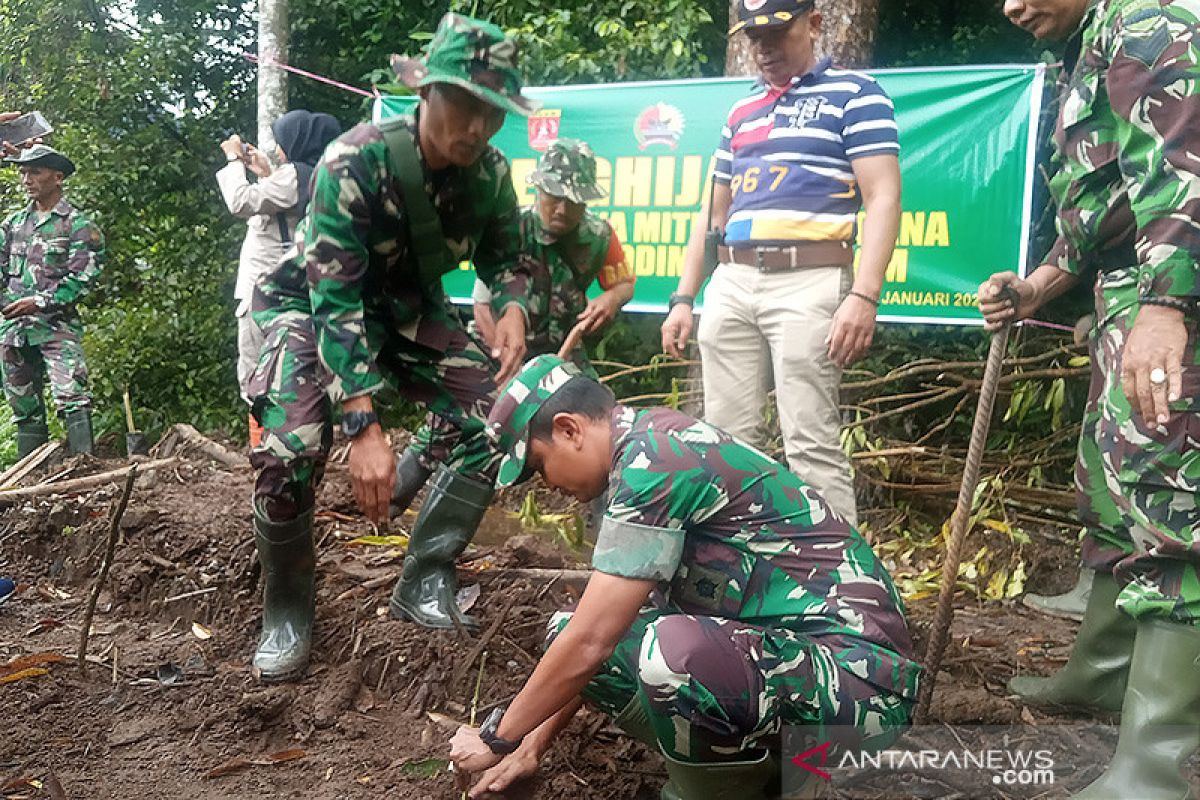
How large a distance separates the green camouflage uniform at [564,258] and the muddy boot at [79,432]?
3583mm

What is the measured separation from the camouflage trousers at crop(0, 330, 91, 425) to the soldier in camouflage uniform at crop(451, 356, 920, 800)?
18.7ft

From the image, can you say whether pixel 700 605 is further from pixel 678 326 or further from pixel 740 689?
pixel 678 326

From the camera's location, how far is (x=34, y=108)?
9.30 m

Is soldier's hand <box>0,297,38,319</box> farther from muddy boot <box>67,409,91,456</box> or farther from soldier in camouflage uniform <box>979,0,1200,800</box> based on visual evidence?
soldier in camouflage uniform <box>979,0,1200,800</box>

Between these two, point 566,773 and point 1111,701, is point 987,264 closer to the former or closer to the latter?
point 1111,701

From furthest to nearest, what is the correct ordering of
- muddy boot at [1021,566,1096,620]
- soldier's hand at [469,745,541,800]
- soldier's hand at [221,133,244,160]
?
→ soldier's hand at [221,133,244,160] → muddy boot at [1021,566,1096,620] → soldier's hand at [469,745,541,800]

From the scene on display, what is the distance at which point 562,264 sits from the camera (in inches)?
176

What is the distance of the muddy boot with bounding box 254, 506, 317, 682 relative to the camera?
3076 millimetres

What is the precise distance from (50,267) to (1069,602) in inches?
254

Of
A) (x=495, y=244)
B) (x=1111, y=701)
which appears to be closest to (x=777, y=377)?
(x=495, y=244)

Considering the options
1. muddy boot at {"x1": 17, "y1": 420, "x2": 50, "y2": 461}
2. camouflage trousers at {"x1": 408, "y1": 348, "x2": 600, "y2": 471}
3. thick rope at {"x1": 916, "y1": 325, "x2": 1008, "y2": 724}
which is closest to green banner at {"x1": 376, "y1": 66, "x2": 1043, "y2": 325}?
camouflage trousers at {"x1": 408, "y1": 348, "x2": 600, "y2": 471}

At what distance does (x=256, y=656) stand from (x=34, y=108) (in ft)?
27.1

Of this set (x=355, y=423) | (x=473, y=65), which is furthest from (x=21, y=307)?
(x=473, y=65)

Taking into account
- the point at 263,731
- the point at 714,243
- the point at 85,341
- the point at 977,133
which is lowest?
the point at 85,341
